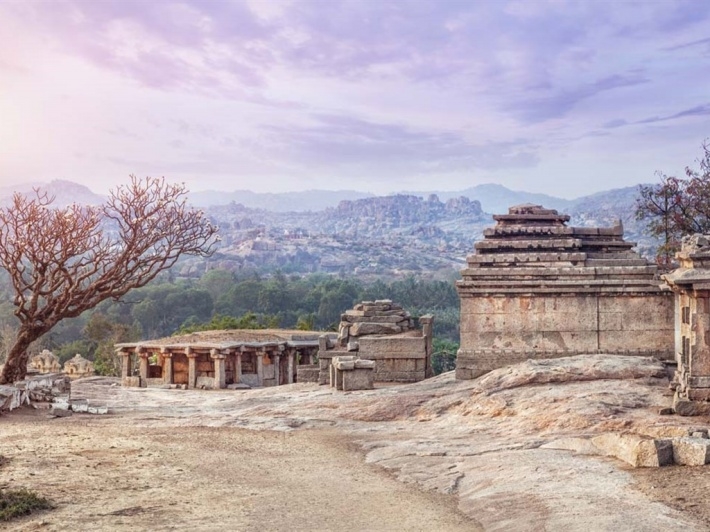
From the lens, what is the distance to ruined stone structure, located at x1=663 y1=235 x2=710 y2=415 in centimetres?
1305

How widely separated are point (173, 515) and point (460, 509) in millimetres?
3257

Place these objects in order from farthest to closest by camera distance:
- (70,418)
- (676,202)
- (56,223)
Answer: (676,202), (56,223), (70,418)

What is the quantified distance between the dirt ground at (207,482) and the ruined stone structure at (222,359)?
1534cm

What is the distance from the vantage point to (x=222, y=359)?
3056 cm

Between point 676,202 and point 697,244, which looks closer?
point 697,244

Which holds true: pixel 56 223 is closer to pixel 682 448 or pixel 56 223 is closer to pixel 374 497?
pixel 374 497

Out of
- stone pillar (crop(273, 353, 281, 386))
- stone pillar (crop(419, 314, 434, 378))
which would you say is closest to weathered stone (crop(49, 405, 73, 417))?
stone pillar (crop(419, 314, 434, 378))

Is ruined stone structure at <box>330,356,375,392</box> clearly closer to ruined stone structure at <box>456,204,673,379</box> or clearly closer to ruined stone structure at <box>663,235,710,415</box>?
ruined stone structure at <box>456,204,673,379</box>

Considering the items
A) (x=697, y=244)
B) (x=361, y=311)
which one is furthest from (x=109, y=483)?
(x=361, y=311)

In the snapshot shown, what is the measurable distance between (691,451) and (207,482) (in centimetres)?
612

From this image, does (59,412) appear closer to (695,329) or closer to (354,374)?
(354,374)

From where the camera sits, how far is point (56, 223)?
22.3m

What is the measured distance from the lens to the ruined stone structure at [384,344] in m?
20.7

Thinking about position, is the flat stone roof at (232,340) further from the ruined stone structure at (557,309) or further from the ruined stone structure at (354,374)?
the ruined stone structure at (557,309)
